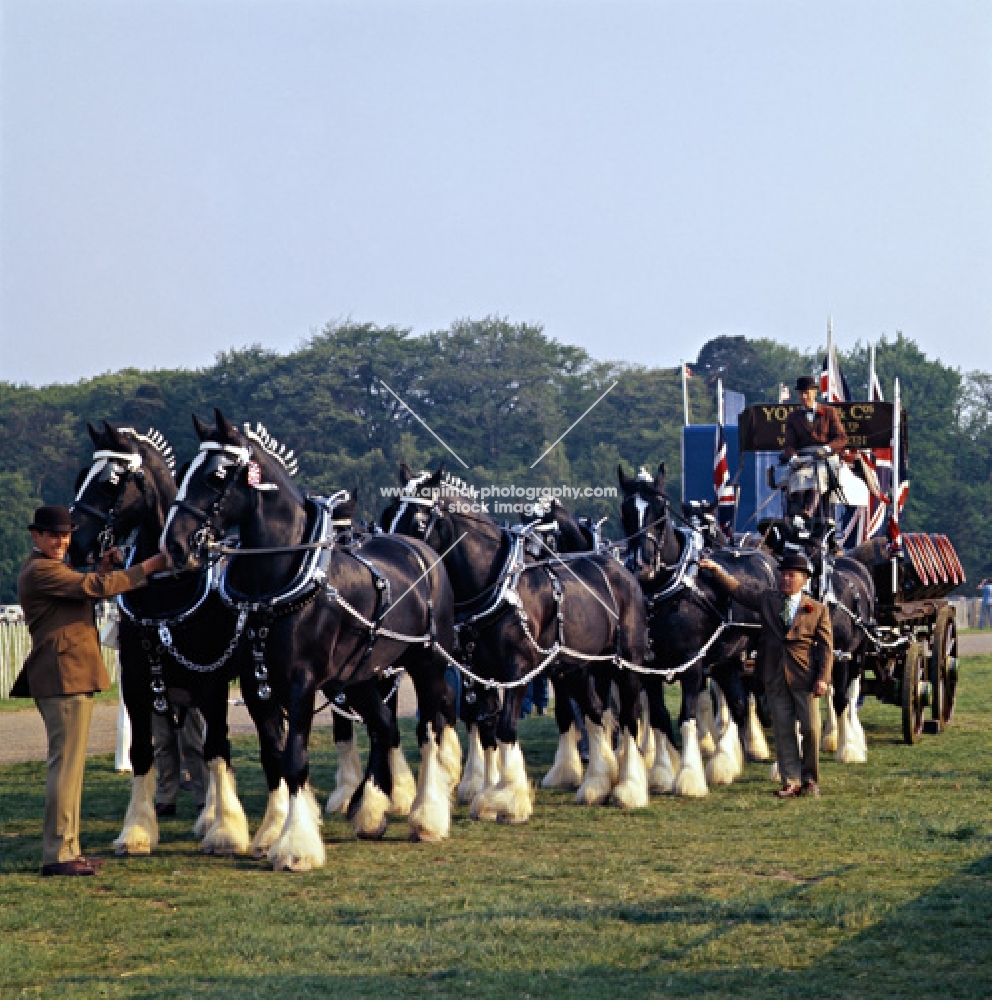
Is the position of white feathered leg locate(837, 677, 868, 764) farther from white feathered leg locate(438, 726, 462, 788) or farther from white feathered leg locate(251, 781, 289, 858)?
white feathered leg locate(251, 781, 289, 858)

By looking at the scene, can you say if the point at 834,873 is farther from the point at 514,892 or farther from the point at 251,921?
the point at 251,921

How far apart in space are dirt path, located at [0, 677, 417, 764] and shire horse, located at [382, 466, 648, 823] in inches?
188

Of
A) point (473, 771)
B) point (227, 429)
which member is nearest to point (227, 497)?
point (227, 429)

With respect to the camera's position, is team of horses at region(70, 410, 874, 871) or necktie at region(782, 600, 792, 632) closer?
team of horses at region(70, 410, 874, 871)

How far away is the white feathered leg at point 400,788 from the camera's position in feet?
36.3

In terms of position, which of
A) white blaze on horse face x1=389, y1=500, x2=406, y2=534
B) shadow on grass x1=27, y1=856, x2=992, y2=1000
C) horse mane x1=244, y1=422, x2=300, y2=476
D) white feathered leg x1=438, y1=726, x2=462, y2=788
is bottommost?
shadow on grass x1=27, y1=856, x2=992, y2=1000

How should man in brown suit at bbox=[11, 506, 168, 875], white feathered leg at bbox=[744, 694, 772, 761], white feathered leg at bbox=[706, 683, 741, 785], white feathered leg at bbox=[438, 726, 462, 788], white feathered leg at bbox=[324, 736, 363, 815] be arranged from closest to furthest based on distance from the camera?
1. man in brown suit at bbox=[11, 506, 168, 875]
2. white feathered leg at bbox=[324, 736, 363, 815]
3. white feathered leg at bbox=[438, 726, 462, 788]
4. white feathered leg at bbox=[706, 683, 741, 785]
5. white feathered leg at bbox=[744, 694, 772, 761]

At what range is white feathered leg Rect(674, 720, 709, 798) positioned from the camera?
39.3 feet

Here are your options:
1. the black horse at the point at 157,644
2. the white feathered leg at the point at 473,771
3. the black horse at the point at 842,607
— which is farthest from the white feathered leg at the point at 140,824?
the black horse at the point at 842,607

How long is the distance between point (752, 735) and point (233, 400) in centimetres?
3458

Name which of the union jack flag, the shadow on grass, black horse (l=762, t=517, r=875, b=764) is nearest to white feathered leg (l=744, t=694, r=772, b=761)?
black horse (l=762, t=517, r=875, b=764)

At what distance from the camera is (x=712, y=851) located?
371 inches

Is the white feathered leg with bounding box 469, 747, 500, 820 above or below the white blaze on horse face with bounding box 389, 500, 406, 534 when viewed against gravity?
below

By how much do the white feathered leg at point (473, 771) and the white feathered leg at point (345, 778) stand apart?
2.54 ft
